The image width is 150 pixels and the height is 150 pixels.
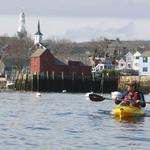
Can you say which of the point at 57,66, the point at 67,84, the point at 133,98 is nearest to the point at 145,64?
the point at 57,66

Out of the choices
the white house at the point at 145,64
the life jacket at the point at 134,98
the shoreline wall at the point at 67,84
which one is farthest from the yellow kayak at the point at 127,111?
the white house at the point at 145,64

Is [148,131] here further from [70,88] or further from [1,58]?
[1,58]

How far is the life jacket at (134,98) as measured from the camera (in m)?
44.6

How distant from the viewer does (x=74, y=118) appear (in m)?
45.0

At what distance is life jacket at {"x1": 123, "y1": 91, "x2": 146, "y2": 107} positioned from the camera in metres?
44.6

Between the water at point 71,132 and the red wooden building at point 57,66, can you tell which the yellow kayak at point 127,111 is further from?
the red wooden building at point 57,66

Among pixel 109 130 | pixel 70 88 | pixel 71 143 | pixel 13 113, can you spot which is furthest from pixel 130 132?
pixel 70 88

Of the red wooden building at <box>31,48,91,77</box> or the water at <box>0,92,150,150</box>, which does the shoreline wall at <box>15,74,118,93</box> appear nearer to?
the red wooden building at <box>31,48,91,77</box>

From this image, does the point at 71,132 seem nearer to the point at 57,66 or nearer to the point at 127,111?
the point at 127,111

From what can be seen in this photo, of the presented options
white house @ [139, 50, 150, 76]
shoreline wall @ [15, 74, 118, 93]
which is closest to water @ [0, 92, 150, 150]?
shoreline wall @ [15, 74, 118, 93]

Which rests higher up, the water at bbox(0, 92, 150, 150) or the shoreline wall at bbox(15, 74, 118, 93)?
the shoreline wall at bbox(15, 74, 118, 93)

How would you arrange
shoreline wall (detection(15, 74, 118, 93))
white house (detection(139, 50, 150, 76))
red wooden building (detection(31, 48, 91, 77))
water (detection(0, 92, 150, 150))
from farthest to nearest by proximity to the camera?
white house (detection(139, 50, 150, 76))
red wooden building (detection(31, 48, 91, 77))
shoreline wall (detection(15, 74, 118, 93))
water (detection(0, 92, 150, 150))

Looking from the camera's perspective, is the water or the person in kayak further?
the person in kayak

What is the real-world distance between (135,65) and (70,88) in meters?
86.7
